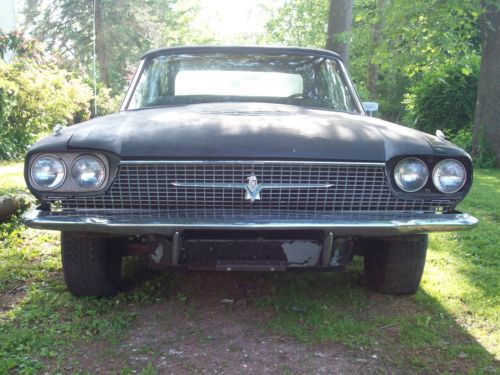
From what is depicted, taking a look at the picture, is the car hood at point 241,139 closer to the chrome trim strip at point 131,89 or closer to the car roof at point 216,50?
the chrome trim strip at point 131,89

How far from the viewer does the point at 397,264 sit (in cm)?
319

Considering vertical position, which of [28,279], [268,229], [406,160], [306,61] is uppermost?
[306,61]

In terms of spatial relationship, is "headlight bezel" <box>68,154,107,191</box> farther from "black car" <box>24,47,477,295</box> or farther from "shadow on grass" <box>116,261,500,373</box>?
"shadow on grass" <box>116,261,500,373</box>

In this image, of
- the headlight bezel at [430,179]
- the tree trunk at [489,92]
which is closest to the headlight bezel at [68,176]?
the headlight bezel at [430,179]

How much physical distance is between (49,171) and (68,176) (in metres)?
0.10

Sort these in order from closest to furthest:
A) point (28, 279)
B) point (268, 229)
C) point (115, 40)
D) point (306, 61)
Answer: point (268, 229), point (28, 279), point (306, 61), point (115, 40)

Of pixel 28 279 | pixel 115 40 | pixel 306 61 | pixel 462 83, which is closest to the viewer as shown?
pixel 28 279

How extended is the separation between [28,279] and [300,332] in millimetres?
1949

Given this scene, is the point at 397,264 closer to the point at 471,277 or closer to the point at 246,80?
the point at 471,277

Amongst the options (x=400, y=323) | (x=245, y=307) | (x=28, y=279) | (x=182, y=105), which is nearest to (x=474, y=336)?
(x=400, y=323)

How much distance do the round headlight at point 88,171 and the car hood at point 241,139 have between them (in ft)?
0.25

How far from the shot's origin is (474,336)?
2.86m

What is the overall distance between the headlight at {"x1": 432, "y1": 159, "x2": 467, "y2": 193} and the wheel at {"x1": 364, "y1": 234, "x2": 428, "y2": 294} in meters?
0.37

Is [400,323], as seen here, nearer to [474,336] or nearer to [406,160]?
[474,336]
